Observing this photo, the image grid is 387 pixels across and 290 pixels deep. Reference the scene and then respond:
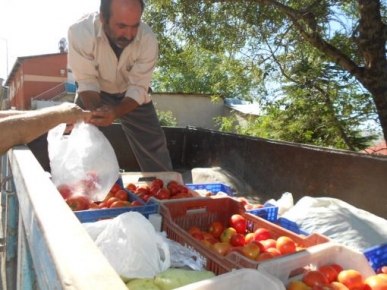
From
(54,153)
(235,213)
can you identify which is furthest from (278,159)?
(54,153)

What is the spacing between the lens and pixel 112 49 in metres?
3.20

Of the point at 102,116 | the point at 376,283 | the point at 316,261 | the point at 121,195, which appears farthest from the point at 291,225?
the point at 102,116

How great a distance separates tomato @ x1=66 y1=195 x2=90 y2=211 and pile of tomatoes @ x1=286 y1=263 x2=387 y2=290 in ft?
4.15

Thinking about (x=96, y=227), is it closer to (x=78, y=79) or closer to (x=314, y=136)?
(x=78, y=79)

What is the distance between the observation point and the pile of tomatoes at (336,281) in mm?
1486

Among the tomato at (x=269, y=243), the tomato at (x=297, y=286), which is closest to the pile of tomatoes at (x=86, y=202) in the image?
the tomato at (x=269, y=243)

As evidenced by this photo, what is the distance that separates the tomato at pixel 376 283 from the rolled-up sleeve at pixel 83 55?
2578 millimetres

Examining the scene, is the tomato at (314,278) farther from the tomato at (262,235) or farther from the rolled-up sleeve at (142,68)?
the rolled-up sleeve at (142,68)

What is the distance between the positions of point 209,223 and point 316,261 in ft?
2.61

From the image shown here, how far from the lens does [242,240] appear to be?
1.97 metres

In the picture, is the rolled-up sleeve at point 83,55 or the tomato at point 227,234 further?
the rolled-up sleeve at point 83,55

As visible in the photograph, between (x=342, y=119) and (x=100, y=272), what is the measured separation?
5788 millimetres

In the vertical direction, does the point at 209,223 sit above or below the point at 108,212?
→ below

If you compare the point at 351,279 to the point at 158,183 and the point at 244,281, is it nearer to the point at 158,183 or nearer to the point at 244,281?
the point at 244,281
